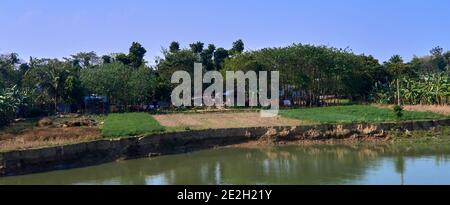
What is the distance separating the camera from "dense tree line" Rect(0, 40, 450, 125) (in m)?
41.1

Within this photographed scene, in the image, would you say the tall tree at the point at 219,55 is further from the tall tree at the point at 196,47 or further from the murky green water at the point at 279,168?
the murky green water at the point at 279,168

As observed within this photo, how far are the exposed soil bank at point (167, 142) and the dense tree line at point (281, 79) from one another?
1451cm

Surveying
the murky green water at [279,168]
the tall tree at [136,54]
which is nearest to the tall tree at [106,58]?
the tall tree at [136,54]

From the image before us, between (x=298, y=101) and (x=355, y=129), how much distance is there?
830 inches

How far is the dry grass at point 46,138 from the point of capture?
19406 millimetres

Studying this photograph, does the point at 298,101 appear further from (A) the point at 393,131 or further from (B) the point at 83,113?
(A) the point at 393,131

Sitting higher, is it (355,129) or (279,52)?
(279,52)

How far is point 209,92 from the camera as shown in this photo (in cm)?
4506

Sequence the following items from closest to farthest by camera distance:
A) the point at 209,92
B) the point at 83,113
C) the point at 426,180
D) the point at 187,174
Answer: the point at 426,180 < the point at 187,174 < the point at 83,113 < the point at 209,92

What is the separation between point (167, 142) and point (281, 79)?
22751 millimetres

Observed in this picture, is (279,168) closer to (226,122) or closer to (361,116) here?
(226,122)

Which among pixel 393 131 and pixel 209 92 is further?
pixel 209 92
